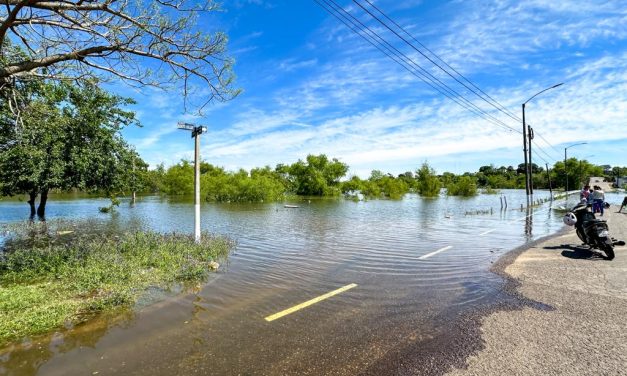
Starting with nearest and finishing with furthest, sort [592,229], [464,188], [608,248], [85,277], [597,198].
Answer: [85,277], [608,248], [592,229], [597,198], [464,188]

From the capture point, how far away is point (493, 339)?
13.6 ft

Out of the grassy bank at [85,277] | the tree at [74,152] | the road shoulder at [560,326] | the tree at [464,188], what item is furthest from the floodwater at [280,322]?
the tree at [464,188]

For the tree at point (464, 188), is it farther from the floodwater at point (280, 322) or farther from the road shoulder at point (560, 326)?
the road shoulder at point (560, 326)

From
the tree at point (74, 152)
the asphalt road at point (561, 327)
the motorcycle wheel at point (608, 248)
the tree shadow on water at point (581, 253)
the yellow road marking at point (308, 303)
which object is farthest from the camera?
the tree at point (74, 152)

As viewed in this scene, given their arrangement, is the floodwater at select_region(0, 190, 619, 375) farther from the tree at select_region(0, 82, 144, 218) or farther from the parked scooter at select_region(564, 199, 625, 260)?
the tree at select_region(0, 82, 144, 218)

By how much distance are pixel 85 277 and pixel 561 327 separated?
784cm

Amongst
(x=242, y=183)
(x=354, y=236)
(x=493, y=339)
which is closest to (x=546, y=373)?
(x=493, y=339)

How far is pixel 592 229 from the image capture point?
8570 millimetres

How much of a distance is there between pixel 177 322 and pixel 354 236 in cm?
991

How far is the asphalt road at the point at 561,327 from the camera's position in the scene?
137 inches

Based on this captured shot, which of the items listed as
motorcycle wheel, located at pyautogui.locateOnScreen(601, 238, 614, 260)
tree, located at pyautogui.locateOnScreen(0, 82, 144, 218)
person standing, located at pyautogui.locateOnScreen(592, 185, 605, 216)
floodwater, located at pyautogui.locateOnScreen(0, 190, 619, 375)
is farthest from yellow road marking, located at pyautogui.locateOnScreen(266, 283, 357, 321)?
person standing, located at pyautogui.locateOnScreen(592, 185, 605, 216)

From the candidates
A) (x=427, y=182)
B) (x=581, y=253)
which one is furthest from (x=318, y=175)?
(x=581, y=253)

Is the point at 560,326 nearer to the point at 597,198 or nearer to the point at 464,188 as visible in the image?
the point at 597,198

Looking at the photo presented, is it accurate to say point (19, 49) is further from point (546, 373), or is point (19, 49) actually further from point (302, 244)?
point (546, 373)
